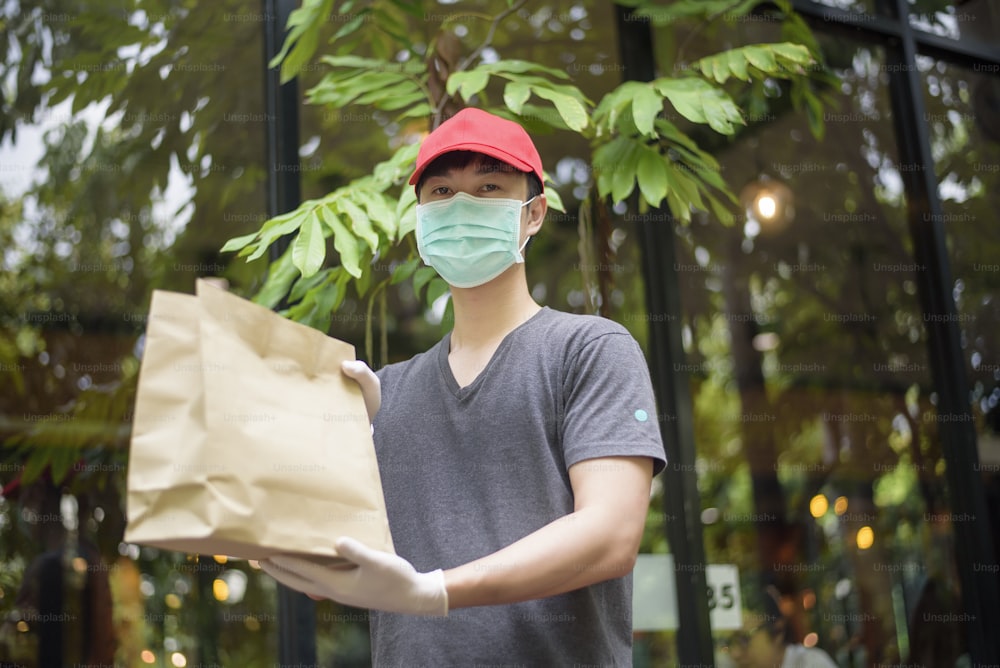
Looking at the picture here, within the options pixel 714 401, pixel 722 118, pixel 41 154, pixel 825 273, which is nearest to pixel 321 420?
pixel 722 118

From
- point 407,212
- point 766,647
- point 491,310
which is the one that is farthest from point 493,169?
point 766,647

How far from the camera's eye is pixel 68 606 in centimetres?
359

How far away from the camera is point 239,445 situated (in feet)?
4.14

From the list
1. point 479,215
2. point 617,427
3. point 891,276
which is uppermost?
point 891,276

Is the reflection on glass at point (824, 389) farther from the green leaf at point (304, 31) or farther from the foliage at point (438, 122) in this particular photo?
the green leaf at point (304, 31)

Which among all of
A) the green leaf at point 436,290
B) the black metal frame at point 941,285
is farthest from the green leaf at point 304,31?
the black metal frame at point 941,285

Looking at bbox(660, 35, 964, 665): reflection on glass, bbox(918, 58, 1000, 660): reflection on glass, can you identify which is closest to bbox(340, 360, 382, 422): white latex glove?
bbox(660, 35, 964, 665): reflection on glass

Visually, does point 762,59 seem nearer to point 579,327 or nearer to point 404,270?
point 404,270

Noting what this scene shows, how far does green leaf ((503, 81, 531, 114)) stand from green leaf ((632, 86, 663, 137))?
0.96 ft

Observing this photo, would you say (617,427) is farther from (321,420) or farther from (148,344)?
(148,344)

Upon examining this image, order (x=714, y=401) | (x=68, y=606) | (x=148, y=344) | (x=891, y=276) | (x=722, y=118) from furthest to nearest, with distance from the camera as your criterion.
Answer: (x=714, y=401), (x=891, y=276), (x=68, y=606), (x=722, y=118), (x=148, y=344)

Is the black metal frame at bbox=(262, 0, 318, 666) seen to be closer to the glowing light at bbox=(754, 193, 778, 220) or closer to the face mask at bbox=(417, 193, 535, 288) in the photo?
the face mask at bbox=(417, 193, 535, 288)

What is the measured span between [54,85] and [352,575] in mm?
2981

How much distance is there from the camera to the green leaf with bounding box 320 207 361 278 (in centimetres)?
228
